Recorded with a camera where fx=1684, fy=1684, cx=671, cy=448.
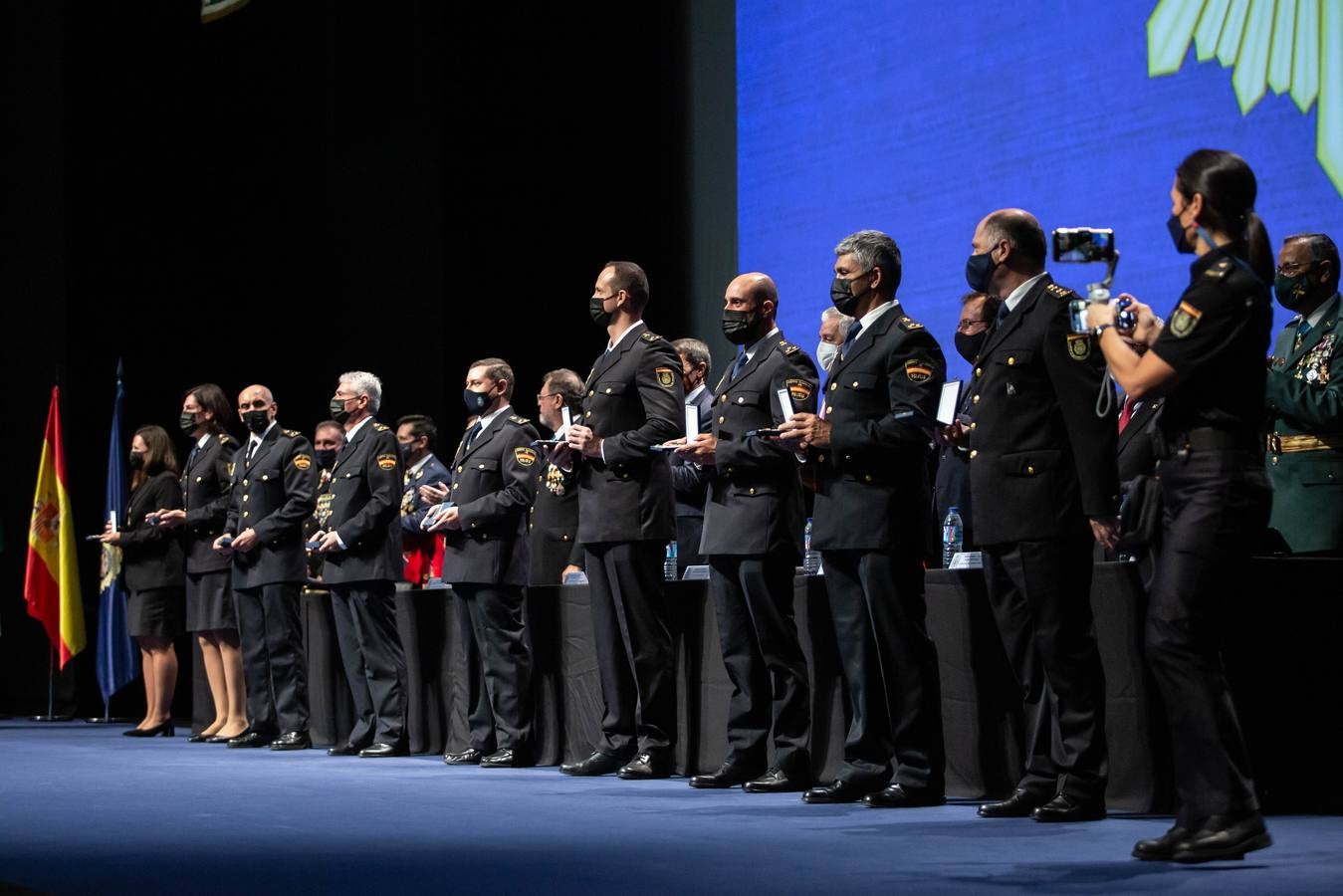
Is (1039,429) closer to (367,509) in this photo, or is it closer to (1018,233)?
(1018,233)

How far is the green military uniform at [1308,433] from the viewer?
16.4ft

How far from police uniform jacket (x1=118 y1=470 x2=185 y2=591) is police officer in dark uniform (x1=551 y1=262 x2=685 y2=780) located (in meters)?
3.81

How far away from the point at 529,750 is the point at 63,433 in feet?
18.4

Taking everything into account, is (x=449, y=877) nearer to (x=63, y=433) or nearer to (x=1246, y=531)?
(x=1246, y=531)

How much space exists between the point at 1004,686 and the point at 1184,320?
5.36 ft

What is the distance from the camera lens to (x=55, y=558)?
34.8ft

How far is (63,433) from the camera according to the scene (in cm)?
1080

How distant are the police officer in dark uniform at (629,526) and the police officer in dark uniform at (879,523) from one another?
34.5 inches

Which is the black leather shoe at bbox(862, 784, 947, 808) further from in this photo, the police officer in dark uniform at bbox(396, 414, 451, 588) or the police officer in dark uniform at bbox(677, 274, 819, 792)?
the police officer in dark uniform at bbox(396, 414, 451, 588)

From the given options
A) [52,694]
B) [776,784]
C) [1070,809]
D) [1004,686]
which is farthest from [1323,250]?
[52,694]

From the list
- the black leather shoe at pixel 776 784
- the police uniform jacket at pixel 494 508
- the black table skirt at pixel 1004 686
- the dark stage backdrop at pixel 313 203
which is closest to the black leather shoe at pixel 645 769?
the black table skirt at pixel 1004 686

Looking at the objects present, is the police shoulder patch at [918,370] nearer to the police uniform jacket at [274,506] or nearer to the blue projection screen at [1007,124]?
the blue projection screen at [1007,124]

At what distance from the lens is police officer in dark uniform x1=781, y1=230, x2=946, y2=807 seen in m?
4.63

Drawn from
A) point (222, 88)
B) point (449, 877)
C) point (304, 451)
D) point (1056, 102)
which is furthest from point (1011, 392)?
point (222, 88)
